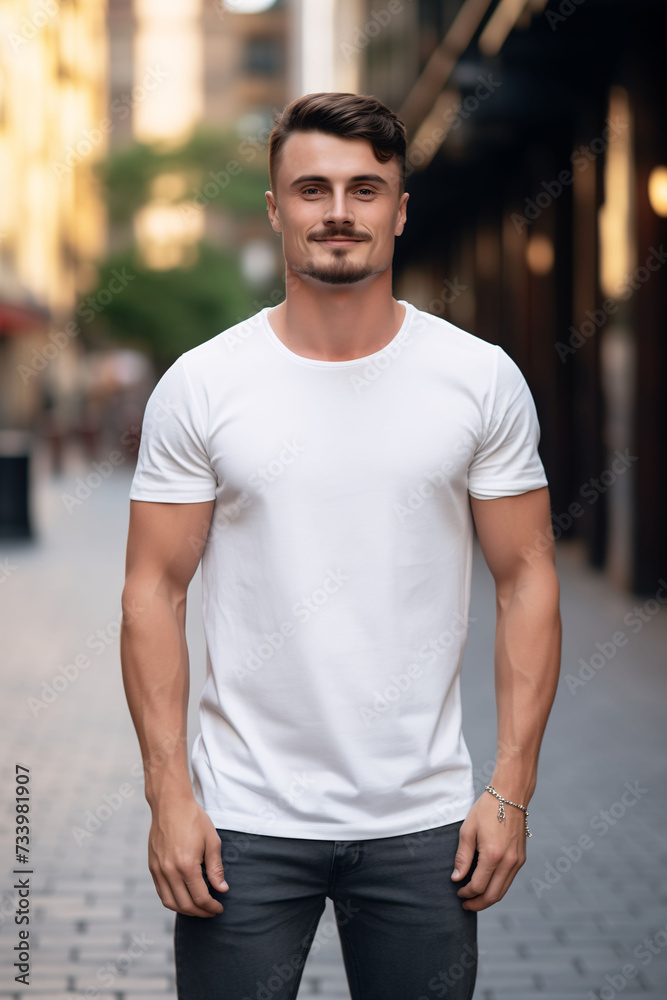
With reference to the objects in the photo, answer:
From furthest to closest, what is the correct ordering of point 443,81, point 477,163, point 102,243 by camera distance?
point 102,243 → point 477,163 → point 443,81

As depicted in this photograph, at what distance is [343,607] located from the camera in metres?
1.99

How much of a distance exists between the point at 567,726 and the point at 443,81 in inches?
371

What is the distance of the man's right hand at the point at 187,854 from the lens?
193cm

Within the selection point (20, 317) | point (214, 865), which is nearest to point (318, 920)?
point (214, 865)

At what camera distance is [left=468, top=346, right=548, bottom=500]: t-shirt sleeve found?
205 cm

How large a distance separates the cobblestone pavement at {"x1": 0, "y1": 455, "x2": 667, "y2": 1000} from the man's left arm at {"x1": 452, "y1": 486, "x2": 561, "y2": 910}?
23 cm

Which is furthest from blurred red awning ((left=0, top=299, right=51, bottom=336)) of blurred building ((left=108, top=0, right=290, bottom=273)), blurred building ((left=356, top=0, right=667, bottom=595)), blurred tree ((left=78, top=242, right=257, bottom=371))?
blurred building ((left=108, top=0, right=290, bottom=273))

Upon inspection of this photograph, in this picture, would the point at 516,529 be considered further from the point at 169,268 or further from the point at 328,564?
the point at 169,268

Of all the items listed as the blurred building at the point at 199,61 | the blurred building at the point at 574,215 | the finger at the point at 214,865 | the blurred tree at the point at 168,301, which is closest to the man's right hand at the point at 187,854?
the finger at the point at 214,865

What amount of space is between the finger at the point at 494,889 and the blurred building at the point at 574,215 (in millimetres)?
8238

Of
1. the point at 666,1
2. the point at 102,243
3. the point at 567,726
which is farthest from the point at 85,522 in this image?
the point at 102,243

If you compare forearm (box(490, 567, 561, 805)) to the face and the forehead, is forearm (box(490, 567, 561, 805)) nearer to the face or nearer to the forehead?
the face

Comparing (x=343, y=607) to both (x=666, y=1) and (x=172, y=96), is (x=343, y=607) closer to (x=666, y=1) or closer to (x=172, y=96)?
(x=666, y=1)

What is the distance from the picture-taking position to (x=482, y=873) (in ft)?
6.46
